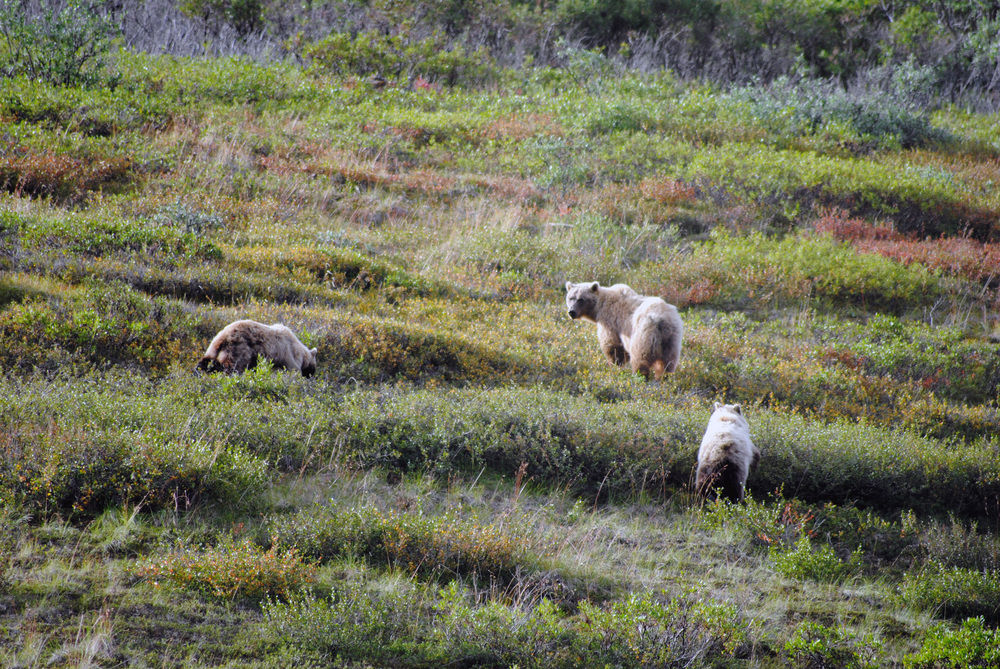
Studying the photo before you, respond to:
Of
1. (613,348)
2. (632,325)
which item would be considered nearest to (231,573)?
(632,325)

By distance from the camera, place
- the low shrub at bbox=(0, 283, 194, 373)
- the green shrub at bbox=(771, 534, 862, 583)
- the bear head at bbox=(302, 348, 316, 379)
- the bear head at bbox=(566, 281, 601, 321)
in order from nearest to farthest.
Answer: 1. the green shrub at bbox=(771, 534, 862, 583)
2. the low shrub at bbox=(0, 283, 194, 373)
3. the bear head at bbox=(302, 348, 316, 379)
4. the bear head at bbox=(566, 281, 601, 321)

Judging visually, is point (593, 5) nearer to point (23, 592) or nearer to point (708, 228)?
point (708, 228)

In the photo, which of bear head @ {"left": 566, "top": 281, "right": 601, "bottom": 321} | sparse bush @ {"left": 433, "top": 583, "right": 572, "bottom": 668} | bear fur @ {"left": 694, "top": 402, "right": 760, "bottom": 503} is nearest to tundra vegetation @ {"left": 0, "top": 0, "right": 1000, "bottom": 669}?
sparse bush @ {"left": 433, "top": 583, "right": 572, "bottom": 668}

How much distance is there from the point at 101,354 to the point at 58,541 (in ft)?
10.6

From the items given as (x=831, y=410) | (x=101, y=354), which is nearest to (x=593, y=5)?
(x=831, y=410)

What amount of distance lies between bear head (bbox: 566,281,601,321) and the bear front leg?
0.38 meters

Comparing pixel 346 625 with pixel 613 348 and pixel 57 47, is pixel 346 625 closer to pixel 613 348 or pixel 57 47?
pixel 613 348

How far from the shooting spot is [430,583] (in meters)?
4.60

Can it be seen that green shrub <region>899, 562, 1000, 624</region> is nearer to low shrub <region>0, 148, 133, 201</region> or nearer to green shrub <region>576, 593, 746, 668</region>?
green shrub <region>576, 593, 746, 668</region>

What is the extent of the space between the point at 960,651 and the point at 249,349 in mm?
6377

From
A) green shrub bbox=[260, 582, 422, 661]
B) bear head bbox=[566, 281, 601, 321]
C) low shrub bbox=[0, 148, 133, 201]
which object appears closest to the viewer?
green shrub bbox=[260, 582, 422, 661]

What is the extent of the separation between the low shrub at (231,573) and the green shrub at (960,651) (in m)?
3.98

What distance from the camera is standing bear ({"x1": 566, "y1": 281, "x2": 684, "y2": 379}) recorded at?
27.5 feet

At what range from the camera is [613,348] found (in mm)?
9508
